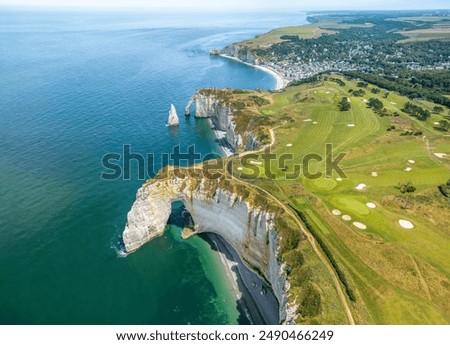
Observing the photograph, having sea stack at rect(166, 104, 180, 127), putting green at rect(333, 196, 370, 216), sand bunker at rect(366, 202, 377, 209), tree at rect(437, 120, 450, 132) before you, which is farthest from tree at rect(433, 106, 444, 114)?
sea stack at rect(166, 104, 180, 127)

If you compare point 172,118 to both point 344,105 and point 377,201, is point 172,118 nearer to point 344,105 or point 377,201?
point 344,105

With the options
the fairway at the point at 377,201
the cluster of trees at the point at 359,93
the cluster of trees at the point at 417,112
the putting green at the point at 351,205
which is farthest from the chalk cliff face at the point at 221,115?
the cluster of trees at the point at 417,112

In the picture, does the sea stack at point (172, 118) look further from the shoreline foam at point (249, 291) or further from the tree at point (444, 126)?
the tree at point (444, 126)

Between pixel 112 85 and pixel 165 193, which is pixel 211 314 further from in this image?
pixel 112 85

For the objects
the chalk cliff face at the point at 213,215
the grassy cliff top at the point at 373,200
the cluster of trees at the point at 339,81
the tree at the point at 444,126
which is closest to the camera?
the grassy cliff top at the point at 373,200

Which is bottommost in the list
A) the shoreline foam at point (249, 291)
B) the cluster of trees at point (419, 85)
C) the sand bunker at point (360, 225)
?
the cluster of trees at point (419, 85)
